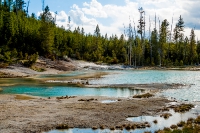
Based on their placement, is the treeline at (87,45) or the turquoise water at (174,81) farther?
the treeline at (87,45)

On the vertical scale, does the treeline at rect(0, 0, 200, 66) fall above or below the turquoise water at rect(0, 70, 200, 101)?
above

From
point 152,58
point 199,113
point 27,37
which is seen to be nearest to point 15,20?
point 27,37

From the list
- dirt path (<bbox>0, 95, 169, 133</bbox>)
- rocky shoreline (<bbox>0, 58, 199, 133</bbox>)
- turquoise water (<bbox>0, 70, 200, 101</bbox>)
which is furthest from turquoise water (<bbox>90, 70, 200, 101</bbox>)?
dirt path (<bbox>0, 95, 169, 133</bbox>)

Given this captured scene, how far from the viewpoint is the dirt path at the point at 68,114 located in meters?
21.9

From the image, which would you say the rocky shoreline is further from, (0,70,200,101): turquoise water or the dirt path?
(0,70,200,101): turquoise water

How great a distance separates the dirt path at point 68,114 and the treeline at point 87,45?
6966cm

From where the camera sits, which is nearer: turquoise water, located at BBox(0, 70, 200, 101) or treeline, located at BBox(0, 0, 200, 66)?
turquoise water, located at BBox(0, 70, 200, 101)

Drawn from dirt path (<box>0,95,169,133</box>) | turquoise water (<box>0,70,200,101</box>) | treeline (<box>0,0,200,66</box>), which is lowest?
dirt path (<box>0,95,169,133</box>)

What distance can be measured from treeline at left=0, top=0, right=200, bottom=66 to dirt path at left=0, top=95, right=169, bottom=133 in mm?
69663

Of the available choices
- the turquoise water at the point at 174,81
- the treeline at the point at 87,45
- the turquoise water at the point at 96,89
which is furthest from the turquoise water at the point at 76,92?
the treeline at the point at 87,45

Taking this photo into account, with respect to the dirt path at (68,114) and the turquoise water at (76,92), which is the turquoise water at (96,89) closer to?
the turquoise water at (76,92)

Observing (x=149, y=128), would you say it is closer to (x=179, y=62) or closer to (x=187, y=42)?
(x=179, y=62)

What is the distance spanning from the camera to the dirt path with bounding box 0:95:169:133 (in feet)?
71.8

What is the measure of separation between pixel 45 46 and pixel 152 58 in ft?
152
